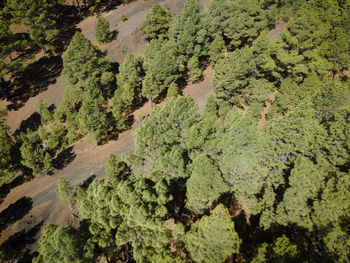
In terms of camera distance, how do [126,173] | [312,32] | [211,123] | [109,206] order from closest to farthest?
[109,206] < [211,123] < [126,173] < [312,32]

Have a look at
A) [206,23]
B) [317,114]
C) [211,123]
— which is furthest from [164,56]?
[317,114]

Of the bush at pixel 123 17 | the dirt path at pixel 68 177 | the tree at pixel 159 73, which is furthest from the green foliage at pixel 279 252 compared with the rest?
the bush at pixel 123 17

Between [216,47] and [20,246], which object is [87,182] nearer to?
[20,246]

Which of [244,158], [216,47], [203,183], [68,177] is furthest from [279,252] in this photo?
[216,47]

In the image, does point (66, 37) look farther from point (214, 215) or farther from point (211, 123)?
point (214, 215)

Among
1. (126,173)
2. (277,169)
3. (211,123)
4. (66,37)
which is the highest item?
(66,37)

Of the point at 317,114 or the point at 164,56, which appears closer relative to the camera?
the point at 317,114

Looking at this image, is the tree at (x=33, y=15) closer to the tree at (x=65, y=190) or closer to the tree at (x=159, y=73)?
the tree at (x=159, y=73)
